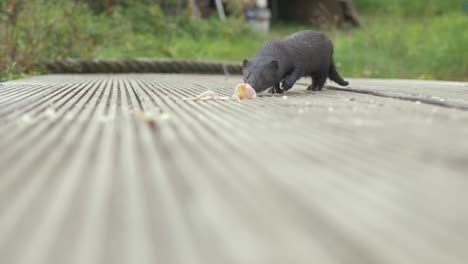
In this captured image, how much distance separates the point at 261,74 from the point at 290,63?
329mm

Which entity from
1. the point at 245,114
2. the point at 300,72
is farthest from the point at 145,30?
the point at 245,114

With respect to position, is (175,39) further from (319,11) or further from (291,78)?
(291,78)

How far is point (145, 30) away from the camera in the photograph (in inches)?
411

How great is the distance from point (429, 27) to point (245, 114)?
31.9 ft

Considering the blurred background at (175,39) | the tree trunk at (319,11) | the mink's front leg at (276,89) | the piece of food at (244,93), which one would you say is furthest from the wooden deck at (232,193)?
the tree trunk at (319,11)

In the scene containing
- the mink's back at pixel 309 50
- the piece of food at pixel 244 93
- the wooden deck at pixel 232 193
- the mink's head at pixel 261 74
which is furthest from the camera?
the mink's back at pixel 309 50

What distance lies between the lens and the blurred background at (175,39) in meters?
5.88

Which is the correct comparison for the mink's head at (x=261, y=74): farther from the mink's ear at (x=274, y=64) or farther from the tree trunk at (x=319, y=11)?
the tree trunk at (x=319, y=11)

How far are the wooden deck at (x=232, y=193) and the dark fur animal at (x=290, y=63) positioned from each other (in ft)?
5.85

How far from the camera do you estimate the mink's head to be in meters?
3.07

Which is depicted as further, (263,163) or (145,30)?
(145,30)

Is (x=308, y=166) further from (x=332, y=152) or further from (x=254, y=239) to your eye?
(x=254, y=239)

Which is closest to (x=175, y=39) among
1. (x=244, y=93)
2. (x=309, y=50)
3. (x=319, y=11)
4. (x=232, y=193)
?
(x=319, y=11)

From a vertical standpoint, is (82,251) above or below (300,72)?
above
